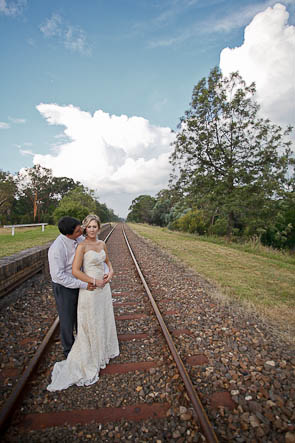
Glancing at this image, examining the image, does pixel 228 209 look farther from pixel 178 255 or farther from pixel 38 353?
pixel 38 353

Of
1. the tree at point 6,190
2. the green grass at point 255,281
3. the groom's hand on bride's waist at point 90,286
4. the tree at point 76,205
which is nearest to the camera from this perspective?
the groom's hand on bride's waist at point 90,286

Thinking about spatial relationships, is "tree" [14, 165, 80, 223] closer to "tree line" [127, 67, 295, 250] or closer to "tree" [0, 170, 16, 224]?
"tree" [0, 170, 16, 224]

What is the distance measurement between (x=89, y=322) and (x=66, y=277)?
663 mm

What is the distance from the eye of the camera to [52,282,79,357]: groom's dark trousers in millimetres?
3031

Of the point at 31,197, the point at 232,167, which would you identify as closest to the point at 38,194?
the point at 31,197

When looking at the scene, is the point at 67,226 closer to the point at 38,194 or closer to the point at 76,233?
the point at 76,233

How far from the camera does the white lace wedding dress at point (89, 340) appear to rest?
2805 mm

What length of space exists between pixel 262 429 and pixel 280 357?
1.34 metres

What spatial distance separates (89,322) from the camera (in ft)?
9.70

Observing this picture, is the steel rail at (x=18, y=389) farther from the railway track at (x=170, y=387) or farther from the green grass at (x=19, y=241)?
the green grass at (x=19, y=241)

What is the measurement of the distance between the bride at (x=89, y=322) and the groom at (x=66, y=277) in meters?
0.13

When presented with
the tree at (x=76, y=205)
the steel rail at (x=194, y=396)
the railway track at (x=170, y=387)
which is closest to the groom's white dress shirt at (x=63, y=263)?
the railway track at (x=170, y=387)

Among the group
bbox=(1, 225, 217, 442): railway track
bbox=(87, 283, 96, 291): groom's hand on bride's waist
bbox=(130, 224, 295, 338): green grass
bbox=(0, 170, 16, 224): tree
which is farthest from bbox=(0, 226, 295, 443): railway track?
bbox=(0, 170, 16, 224): tree

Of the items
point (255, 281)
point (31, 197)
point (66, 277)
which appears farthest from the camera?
point (31, 197)
